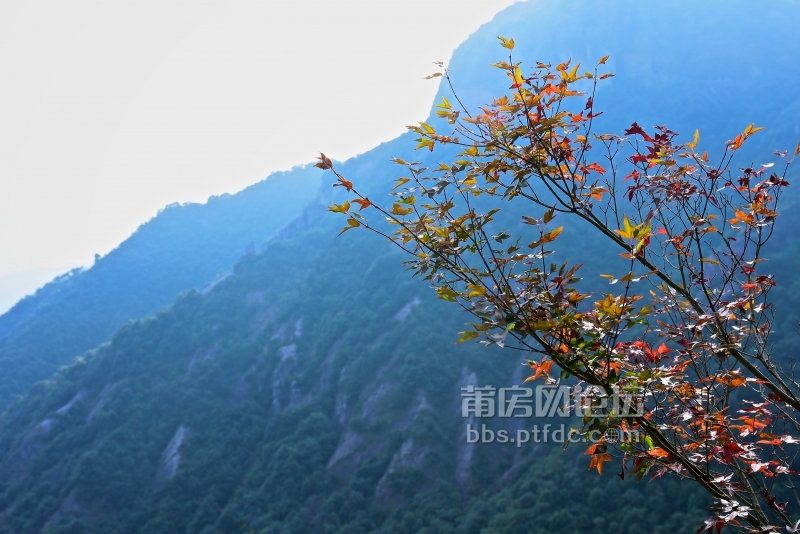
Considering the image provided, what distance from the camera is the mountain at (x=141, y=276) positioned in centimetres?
3959

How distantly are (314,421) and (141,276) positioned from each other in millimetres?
33792

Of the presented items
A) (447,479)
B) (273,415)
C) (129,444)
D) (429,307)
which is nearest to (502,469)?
(447,479)

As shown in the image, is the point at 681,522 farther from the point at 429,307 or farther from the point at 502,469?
the point at 429,307

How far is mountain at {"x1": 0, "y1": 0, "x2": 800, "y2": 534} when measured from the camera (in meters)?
16.6

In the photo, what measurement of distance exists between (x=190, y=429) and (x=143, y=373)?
5.94 meters

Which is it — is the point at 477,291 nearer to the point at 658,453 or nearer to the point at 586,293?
the point at 586,293

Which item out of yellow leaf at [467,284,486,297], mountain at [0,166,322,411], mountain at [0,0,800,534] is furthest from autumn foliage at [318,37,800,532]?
mountain at [0,166,322,411]

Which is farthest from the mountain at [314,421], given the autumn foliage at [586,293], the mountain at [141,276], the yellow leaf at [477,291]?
the yellow leaf at [477,291]

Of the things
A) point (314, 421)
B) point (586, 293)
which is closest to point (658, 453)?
point (586, 293)

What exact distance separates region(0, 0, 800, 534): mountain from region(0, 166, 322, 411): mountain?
9298 mm

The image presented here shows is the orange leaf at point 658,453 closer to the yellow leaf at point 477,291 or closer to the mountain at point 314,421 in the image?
the yellow leaf at point 477,291

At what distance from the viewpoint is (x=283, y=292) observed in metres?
34.4

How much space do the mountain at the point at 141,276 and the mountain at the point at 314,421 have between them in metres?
9.30

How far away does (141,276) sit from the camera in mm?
50188
